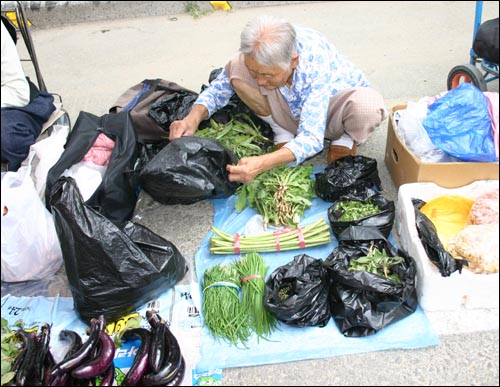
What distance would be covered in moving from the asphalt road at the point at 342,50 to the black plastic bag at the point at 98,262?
0.49m

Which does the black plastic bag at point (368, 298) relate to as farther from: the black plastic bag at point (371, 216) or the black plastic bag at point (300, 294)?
the black plastic bag at point (371, 216)

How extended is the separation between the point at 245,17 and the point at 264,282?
4.32 m

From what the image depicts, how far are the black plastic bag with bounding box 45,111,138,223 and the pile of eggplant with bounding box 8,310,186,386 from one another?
0.66 m

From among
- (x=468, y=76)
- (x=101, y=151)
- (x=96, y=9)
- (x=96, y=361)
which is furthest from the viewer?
(x=96, y=9)

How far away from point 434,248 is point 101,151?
178 centimetres

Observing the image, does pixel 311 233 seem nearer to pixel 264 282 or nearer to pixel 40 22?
pixel 264 282

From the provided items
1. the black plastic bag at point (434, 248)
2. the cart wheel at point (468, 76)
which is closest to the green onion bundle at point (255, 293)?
the black plastic bag at point (434, 248)

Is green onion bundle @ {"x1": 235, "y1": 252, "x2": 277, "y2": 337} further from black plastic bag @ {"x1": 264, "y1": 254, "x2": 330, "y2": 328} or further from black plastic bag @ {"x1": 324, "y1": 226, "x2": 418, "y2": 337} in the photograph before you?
black plastic bag @ {"x1": 324, "y1": 226, "x2": 418, "y2": 337}

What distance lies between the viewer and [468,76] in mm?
3199

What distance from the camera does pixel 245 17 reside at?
227 inches

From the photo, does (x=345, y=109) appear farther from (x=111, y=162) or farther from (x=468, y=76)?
(x=111, y=162)

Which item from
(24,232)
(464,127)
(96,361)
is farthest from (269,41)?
(96,361)

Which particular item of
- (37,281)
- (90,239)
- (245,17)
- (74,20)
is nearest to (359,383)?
(90,239)

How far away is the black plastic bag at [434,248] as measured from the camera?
76.4 inches
